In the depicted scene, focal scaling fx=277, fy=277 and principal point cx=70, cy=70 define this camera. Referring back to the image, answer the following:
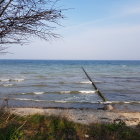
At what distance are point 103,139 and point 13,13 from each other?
399 cm

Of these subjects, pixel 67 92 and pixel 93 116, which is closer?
pixel 93 116

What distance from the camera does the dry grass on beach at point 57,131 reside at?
7009 millimetres

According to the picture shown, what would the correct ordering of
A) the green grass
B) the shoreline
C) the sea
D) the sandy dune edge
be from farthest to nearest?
1. the sea
2. the sandy dune edge
3. the shoreline
4. the green grass

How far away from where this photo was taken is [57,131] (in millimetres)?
7746

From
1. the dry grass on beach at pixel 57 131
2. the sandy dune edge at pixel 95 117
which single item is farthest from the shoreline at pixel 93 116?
the dry grass on beach at pixel 57 131

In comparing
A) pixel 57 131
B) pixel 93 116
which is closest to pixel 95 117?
pixel 93 116

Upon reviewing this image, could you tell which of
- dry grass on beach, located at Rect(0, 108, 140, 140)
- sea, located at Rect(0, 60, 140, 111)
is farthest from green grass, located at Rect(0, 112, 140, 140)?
sea, located at Rect(0, 60, 140, 111)

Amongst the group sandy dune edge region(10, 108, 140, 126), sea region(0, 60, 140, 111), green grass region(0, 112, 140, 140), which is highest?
green grass region(0, 112, 140, 140)

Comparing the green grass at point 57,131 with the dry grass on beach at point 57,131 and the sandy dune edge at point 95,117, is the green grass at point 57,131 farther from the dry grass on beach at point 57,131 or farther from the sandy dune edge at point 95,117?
the sandy dune edge at point 95,117

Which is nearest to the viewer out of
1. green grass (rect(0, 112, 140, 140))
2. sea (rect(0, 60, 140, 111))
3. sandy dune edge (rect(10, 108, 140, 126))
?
green grass (rect(0, 112, 140, 140))

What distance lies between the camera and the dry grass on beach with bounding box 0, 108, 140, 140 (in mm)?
7009

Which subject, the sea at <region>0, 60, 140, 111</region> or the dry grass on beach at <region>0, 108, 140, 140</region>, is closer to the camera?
the dry grass on beach at <region>0, 108, 140, 140</region>

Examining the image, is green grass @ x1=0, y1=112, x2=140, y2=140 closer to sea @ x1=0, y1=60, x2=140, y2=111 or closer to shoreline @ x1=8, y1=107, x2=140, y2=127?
shoreline @ x1=8, y1=107, x2=140, y2=127

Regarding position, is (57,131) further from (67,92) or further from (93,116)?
(67,92)
